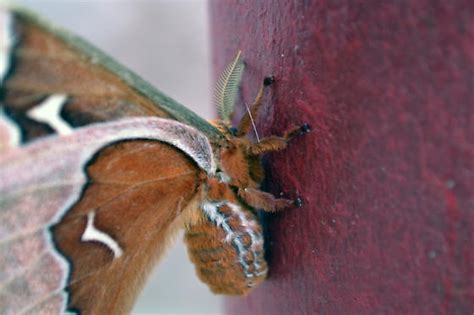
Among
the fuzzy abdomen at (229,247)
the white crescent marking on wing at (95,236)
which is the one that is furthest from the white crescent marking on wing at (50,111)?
the fuzzy abdomen at (229,247)

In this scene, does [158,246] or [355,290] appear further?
[158,246]

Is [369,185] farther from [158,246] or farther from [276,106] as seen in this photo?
[158,246]

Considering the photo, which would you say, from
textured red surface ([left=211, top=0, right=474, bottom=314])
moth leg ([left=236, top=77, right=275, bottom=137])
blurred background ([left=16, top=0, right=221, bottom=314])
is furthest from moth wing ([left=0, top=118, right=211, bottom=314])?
blurred background ([left=16, top=0, right=221, bottom=314])

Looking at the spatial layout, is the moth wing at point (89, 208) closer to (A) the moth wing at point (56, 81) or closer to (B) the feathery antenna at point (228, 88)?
(A) the moth wing at point (56, 81)

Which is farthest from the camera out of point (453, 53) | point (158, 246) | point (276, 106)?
point (158, 246)

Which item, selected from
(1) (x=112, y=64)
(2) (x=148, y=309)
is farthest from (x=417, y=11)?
(2) (x=148, y=309)

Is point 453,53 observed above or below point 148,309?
below
